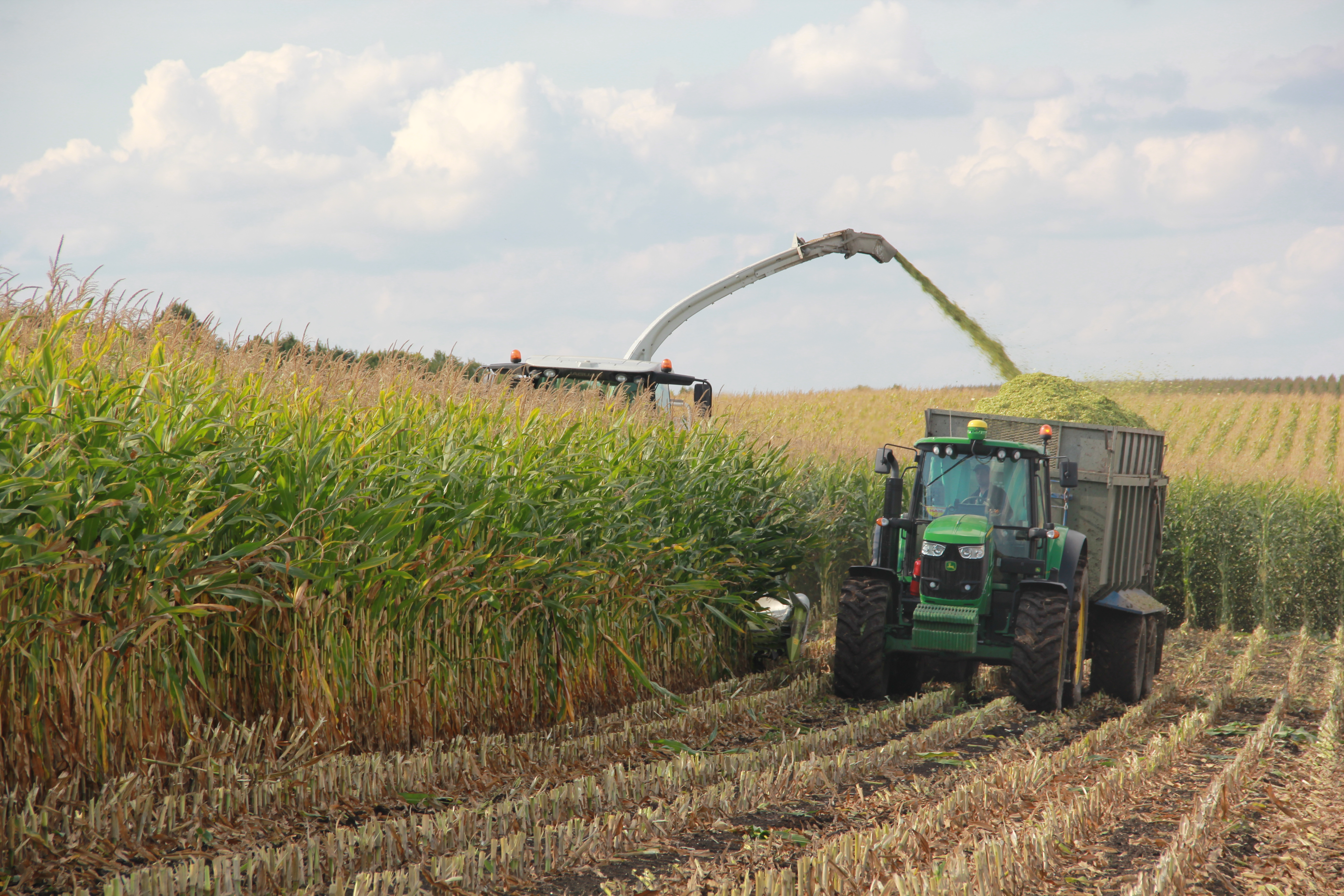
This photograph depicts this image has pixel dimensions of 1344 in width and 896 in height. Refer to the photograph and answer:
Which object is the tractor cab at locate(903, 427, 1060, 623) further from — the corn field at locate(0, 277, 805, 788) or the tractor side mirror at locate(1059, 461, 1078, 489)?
the corn field at locate(0, 277, 805, 788)

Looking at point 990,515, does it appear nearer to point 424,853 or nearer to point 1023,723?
point 1023,723

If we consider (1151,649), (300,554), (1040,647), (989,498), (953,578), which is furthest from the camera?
(1151,649)

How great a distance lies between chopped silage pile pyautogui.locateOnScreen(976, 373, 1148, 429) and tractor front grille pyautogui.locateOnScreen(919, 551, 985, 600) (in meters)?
5.35

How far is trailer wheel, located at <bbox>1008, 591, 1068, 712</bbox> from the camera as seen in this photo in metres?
7.71

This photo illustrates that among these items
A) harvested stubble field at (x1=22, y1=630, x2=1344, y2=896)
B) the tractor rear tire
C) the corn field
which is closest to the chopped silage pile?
the tractor rear tire

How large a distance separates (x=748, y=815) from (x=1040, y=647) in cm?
362

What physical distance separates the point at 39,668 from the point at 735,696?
510 centimetres

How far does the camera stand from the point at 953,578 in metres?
7.93

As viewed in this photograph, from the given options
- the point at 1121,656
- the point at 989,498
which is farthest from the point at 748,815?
the point at 1121,656

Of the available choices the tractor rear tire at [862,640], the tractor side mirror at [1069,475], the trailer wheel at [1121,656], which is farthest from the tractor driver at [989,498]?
the trailer wheel at [1121,656]

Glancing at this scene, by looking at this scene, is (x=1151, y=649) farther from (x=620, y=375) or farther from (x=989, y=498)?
(x=620, y=375)

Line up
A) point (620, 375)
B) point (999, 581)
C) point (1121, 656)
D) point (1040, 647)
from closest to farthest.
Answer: point (1040, 647) < point (999, 581) < point (1121, 656) < point (620, 375)

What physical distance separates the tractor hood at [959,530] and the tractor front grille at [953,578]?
0.42 ft

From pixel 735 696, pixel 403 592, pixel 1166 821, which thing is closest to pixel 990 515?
pixel 735 696
